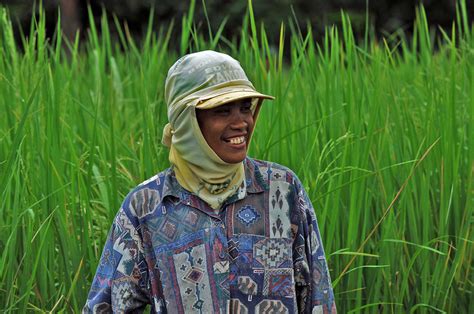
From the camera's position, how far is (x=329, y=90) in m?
3.57

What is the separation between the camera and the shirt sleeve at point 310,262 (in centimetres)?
218

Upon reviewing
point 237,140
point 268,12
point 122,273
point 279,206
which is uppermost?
point 237,140

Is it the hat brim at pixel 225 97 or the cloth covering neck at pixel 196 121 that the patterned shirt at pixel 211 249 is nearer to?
the cloth covering neck at pixel 196 121

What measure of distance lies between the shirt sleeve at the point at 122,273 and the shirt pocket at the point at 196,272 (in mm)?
58

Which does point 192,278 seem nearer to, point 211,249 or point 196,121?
point 211,249

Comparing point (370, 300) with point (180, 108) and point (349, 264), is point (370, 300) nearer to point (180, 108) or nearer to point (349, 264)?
point (349, 264)

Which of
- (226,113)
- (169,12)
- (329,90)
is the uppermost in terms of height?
(226,113)

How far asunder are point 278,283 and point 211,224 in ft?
0.56

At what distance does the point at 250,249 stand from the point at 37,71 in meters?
1.87

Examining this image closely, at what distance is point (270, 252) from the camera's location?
213 centimetres

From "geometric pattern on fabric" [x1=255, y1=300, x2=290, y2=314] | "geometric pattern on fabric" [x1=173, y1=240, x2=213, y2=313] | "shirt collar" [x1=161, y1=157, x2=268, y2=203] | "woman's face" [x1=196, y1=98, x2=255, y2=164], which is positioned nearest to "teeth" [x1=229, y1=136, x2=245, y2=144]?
"woman's face" [x1=196, y1=98, x2=255, y2=164]

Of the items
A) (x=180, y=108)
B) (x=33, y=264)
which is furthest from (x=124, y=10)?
(x=180, y=108)

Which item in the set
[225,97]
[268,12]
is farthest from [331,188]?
[268,12]

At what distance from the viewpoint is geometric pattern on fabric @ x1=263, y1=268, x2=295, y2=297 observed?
6.96ft
